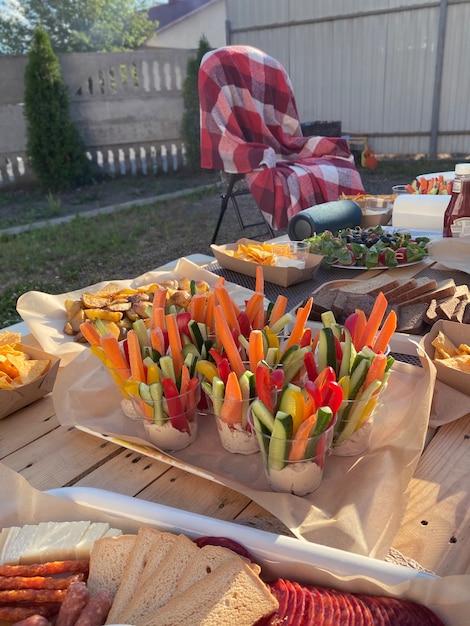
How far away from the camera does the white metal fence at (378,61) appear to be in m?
7.98

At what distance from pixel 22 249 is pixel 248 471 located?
4554mm

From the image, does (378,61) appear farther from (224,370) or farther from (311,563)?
(311,563)

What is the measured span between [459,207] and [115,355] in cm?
153

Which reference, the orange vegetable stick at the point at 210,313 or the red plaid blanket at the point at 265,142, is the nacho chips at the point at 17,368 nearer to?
the orange vegetable stick at the point at 210,313

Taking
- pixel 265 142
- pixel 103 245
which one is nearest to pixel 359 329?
pixel 265 142

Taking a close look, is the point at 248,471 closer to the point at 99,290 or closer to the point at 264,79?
the point at 99,290

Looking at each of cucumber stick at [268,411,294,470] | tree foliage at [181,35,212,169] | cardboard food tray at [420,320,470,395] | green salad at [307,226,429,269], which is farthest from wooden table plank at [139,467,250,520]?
tree foliage at [181,35,212,169]

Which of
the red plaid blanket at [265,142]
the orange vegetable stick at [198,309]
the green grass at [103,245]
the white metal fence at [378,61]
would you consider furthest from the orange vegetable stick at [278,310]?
the white metal fence at [378,61]

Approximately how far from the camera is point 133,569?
2.20ft

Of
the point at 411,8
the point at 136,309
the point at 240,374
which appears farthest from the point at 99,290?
the point at 411,8

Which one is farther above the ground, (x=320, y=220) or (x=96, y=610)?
(x=320, y=220)

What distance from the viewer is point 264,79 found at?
4.10 metres

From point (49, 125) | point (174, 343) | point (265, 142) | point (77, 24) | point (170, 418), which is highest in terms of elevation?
point (77, 24)

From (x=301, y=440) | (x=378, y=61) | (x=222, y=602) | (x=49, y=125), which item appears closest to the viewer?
(x=222, y=602)
